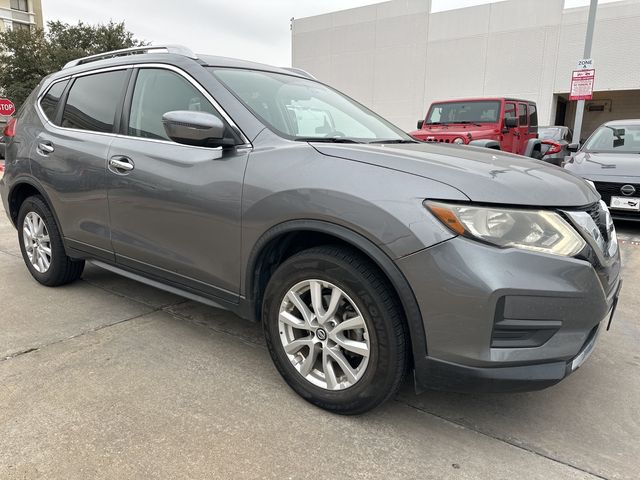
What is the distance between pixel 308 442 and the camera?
2051 millimetres

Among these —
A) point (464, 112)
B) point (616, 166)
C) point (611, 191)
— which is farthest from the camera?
point (464, 112)

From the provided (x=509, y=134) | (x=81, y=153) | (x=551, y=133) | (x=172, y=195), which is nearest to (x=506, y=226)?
(x=172, y=195)

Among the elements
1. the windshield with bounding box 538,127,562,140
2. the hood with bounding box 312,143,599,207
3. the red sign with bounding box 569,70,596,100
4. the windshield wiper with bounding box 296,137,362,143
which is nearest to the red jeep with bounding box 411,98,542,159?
the red sign with bounding box 569,70,596,100

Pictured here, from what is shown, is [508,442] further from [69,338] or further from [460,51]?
[460,51]

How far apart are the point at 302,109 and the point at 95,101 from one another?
5.00 ft

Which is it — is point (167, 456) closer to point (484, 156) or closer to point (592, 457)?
point (592, 457)

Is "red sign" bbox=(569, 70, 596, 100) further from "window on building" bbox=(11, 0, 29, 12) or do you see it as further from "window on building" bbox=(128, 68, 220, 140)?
"window on building" bbox=(11, 0, 29, 12)

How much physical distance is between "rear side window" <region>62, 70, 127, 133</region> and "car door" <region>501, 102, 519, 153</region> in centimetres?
791

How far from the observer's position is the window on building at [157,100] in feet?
8.91

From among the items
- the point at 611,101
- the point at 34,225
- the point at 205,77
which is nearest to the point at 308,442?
the point at 205,77

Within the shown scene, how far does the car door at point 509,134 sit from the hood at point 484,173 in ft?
25.1

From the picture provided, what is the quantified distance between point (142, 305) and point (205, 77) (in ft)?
5.84

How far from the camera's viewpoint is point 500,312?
1.77 meters

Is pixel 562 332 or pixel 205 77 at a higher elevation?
pixel 205 77
